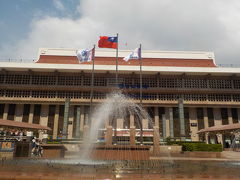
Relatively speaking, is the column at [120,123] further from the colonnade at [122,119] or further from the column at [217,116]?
the column at [217,116]

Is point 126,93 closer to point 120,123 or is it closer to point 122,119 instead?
point 122,119

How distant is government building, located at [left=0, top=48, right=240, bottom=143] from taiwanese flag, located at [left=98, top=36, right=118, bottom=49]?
43.4 feet

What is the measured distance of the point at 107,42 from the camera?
27.1m

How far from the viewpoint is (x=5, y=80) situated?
41.2 meters

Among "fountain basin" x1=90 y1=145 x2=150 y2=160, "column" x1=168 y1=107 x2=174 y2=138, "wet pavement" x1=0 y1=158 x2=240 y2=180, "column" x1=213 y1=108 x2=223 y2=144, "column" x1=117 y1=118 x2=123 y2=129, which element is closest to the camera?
"wet pavement" x1=0 y1=158 x2=240 y2=180

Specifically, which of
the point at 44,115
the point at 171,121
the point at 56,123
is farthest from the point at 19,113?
the point at 171,121

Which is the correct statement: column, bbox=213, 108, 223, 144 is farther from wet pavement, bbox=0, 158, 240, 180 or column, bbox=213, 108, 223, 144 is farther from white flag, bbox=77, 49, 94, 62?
wet pavement, bbox=0, 158, 240, 180

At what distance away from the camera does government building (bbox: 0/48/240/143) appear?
133 ft

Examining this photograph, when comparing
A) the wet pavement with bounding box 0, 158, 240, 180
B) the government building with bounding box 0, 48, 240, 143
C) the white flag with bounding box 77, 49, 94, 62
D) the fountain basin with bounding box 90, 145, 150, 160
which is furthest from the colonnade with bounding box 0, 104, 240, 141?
the wet pavement with bounding box 0, 158, 240, 180

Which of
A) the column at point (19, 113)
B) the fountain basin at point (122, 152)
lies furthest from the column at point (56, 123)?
the fountain basin at point (122, 152)

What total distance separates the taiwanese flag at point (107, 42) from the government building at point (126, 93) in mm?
13238

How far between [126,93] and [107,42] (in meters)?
16.1

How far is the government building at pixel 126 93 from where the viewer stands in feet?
133

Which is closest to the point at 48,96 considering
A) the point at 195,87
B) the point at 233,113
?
the point at 195,87
